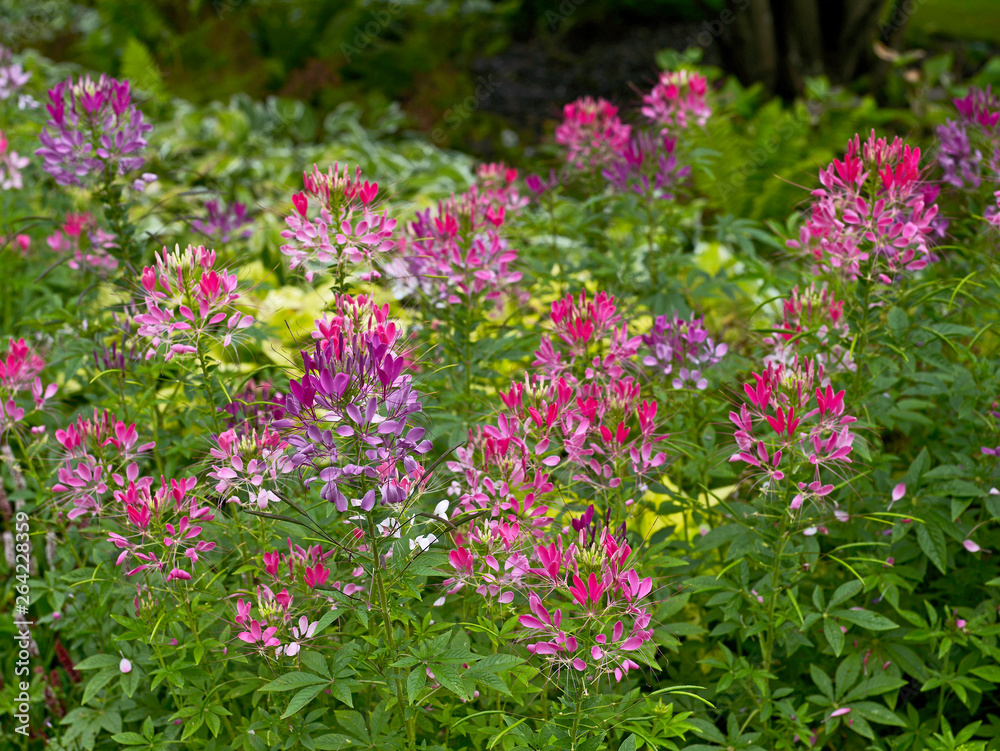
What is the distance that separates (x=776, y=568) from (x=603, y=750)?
584mm

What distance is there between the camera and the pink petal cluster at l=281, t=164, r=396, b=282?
1931 millimetres

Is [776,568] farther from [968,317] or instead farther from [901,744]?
[968,317]

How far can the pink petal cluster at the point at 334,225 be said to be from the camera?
193 centimetres

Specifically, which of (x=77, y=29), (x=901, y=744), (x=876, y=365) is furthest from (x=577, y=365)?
(x=77, y=29)

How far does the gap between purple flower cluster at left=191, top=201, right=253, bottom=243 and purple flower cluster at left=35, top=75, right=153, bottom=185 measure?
2.09ft

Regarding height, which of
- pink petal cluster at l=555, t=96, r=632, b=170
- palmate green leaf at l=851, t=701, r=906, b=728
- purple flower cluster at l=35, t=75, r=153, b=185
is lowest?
palmate green leaf at l=851, t=701, r=906, b=728
